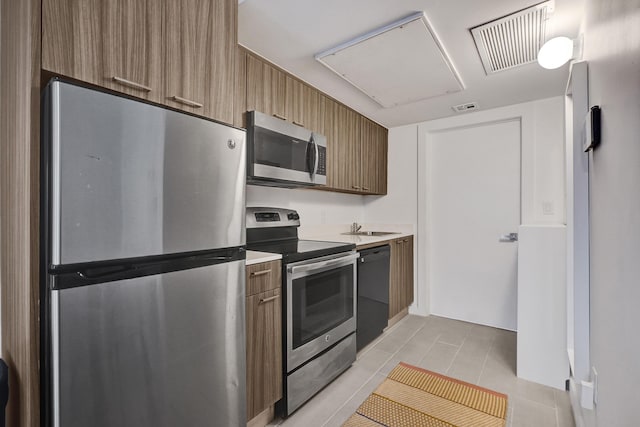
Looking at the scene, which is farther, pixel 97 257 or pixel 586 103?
pixel 586 103

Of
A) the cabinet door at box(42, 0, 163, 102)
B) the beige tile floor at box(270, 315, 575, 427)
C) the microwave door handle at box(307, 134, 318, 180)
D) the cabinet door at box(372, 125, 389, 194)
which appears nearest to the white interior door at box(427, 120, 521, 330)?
the beige tile floor at box(270, 315, 575, 427)

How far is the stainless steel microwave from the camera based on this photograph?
6.04 feet

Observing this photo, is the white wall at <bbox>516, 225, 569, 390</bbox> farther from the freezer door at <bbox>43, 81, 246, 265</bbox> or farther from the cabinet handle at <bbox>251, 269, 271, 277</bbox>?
the freezer door at <bbox>43, 81, 246, 265</bbox>

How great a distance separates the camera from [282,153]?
202 cm

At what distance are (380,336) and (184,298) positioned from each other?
217 cm

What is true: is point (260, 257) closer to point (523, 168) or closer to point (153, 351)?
point (153, 351)

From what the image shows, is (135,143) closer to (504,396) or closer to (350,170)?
(350,170)

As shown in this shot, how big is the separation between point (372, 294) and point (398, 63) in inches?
71.7

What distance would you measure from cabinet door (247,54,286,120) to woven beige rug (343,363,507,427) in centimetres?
199

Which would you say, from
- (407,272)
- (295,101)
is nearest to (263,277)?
(295,101)

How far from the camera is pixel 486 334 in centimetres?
288

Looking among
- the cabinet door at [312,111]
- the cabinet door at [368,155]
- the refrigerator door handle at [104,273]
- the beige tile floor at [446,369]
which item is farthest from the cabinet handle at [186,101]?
the cabinet door at [368,155]

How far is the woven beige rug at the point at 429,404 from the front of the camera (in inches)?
65.0

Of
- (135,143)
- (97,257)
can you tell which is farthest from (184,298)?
(135,143)
